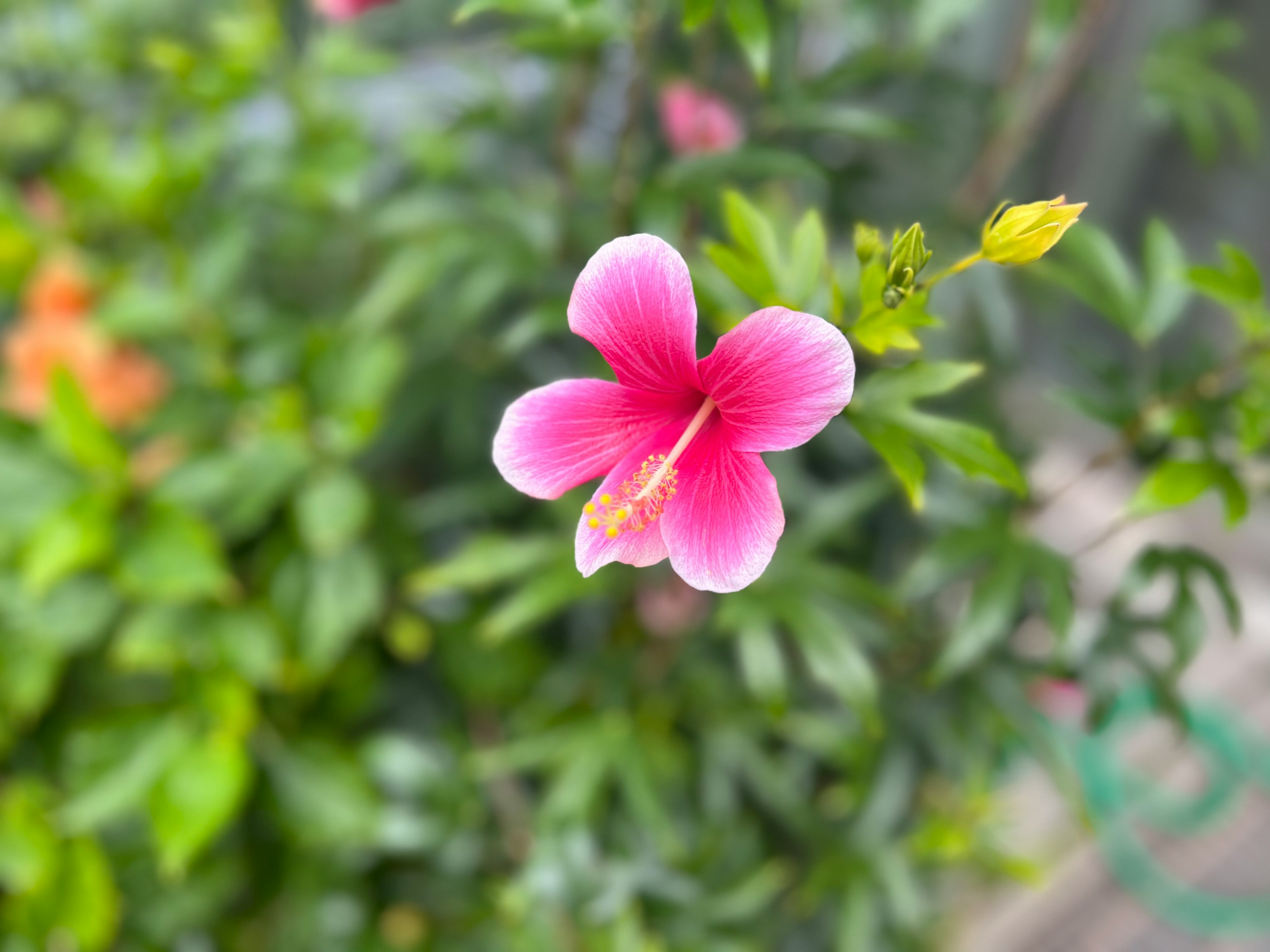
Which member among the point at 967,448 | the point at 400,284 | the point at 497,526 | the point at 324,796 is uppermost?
the point at 967,448

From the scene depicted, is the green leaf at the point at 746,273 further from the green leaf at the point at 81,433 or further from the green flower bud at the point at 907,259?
the green leaf at the point at 81,433

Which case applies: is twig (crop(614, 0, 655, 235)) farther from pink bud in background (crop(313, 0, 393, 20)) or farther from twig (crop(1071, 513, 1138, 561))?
twig (crop(1071, 513, 1138, 561))

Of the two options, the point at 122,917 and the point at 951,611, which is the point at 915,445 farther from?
the point at 122,917

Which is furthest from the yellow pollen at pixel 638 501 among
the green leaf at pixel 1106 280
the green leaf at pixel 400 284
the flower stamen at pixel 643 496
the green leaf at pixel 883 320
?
the green leaf at pixel 400 284

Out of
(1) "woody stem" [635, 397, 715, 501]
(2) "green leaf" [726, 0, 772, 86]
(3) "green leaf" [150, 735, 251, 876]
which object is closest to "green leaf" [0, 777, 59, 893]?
(3) "green leaf" [150, 735, 251, 876]

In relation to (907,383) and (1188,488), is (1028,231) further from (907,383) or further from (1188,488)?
(1188,488)

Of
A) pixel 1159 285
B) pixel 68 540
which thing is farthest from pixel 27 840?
pixel 1159 285

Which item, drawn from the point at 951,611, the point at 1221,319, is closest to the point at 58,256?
the point at 951,611
